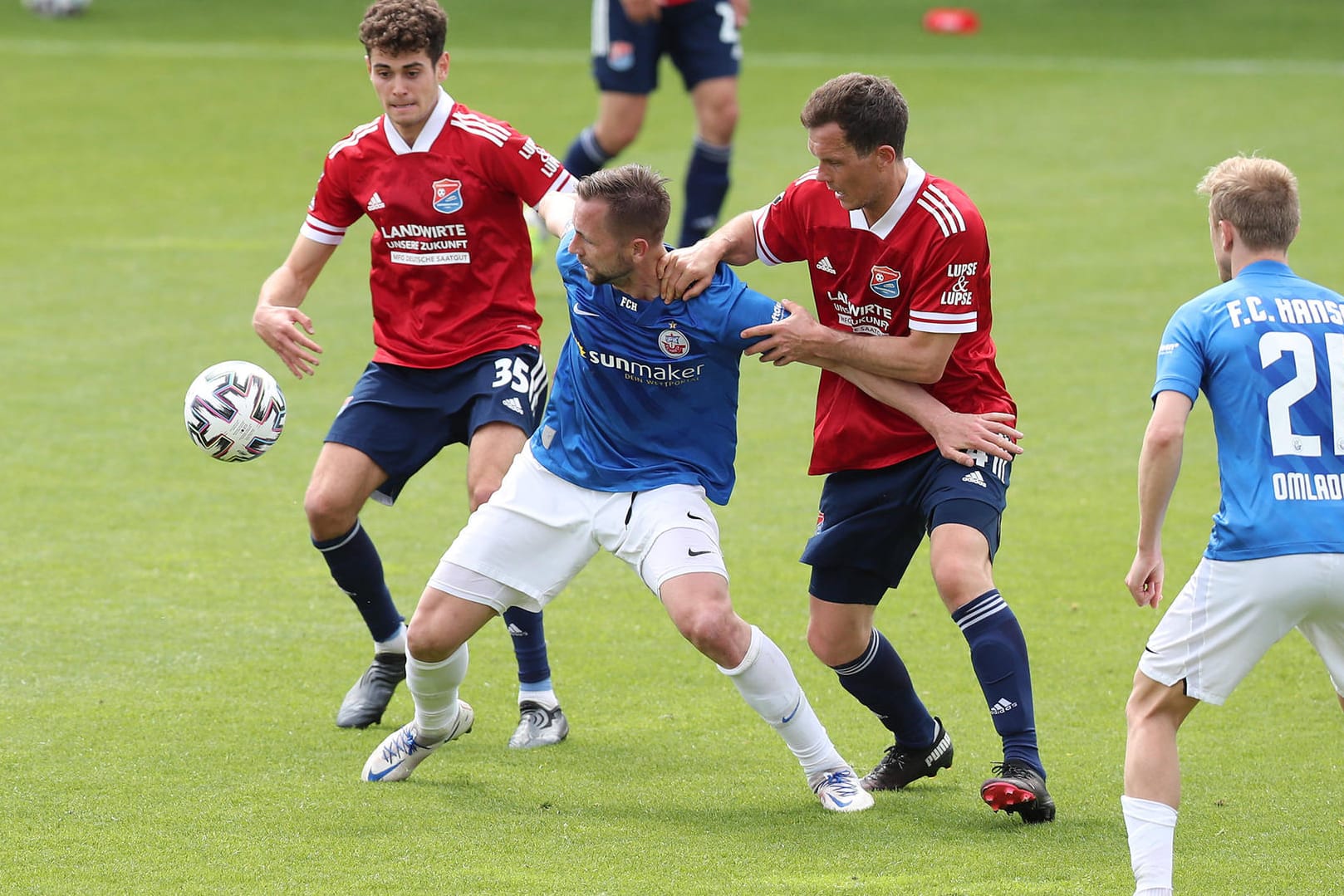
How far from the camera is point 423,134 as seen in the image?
5879 millimetres

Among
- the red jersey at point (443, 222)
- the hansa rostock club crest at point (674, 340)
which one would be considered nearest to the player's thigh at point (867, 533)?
the hansa rostock club crest at point (674, 340)

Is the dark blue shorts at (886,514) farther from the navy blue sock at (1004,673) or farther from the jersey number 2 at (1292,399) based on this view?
the jersey number 2 at (1292,399)

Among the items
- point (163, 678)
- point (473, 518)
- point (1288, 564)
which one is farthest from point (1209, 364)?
point (163, 678)

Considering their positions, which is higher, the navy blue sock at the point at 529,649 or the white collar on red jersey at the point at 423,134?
the white collar on red jersey at the point at 423,134

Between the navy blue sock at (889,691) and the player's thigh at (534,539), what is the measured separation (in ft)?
2.82

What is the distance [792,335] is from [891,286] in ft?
1.20

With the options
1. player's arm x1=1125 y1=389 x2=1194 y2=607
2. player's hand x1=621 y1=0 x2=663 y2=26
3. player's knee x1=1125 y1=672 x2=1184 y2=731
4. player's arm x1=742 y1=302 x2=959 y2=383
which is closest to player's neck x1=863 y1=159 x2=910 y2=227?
player's arm x1=742 y1=302 x2=959 y2=383

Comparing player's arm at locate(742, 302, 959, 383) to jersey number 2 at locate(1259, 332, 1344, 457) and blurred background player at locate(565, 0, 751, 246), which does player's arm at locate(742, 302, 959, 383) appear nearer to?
jersey number 2 at locate(1259, 332, 1344, 457)

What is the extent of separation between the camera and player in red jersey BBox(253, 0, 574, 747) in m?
5.68

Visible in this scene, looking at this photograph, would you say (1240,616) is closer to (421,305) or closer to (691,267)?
(691,267)

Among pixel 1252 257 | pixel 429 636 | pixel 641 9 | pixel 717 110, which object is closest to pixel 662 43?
pixel 641 9

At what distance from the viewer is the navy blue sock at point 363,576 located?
575 cm

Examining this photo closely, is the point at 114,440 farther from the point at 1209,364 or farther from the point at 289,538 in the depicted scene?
the point at 1209,364

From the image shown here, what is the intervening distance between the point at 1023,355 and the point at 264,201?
21.9 feet
